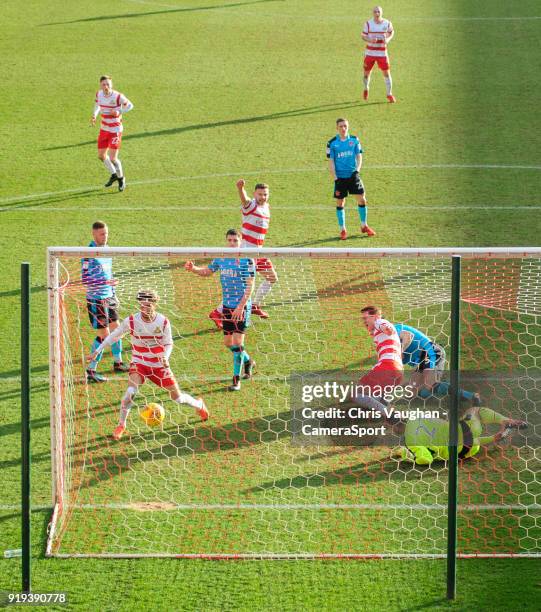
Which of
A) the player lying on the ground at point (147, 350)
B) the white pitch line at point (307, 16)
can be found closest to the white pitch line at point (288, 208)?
the player lying on the ground at point (147, 350)

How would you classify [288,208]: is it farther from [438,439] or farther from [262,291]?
[438,439]

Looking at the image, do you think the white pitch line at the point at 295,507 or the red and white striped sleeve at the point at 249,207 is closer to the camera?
the white pitch line at the point at 295,507

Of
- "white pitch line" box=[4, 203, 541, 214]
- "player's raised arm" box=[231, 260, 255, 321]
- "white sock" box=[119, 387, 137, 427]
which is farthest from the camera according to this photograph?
"white pitch line" box=[4, 203, 541, 214]

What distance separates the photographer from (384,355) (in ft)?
36.2

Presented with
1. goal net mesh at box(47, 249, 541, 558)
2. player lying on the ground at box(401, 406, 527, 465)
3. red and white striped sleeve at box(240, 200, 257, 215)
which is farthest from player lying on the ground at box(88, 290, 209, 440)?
red and white striped sleeve at box(240, 200, 257, 215)

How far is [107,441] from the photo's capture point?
1125 centimetres

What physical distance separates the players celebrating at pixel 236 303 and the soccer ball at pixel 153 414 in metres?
1.23

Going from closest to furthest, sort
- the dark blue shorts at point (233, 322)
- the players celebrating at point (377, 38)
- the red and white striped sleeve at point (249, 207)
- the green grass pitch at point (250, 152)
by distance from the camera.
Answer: the green grass pitch at point (250, 152), the dark blue shorts at point (233, 322), the red and white striped sleeve at point (249, 207), the players celebrating at point (377, 38)

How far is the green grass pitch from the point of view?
29.9 ft

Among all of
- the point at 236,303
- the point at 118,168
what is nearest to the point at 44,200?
the point at 118,168

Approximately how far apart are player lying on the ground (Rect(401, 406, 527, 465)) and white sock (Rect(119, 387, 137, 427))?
9.00 ft

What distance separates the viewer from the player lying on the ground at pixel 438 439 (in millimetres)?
10484

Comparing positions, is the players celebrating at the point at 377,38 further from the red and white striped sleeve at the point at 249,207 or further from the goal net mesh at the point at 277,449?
the goal net mesh at the point at 277,449

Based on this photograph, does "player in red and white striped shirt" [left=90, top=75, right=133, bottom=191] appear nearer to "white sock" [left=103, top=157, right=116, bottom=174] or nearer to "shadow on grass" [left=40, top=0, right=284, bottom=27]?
"white sock" [left=103, top=157, right=116, bottom=174]
